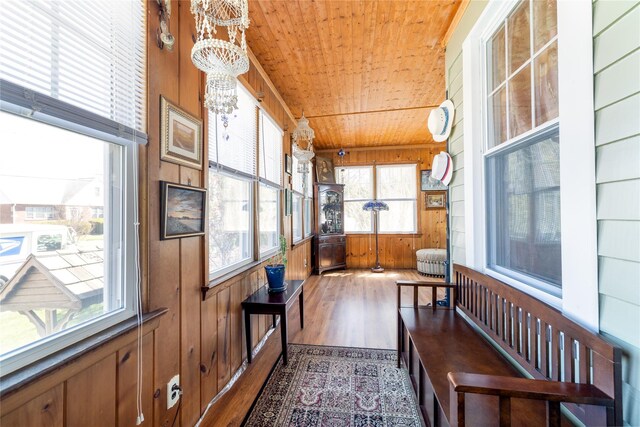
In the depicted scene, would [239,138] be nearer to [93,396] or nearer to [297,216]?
[93,396]

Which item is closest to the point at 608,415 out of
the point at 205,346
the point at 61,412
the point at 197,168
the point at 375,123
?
the point at 61,412

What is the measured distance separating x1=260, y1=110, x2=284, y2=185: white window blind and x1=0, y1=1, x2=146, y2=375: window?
160cm

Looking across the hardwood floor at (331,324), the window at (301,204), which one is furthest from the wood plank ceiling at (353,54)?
the hardwood floor at (331,324)

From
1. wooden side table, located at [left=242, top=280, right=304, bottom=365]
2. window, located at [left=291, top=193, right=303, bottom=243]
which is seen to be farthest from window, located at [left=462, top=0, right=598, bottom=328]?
window, located at [left=291, top=193, right=303, bottom=243]

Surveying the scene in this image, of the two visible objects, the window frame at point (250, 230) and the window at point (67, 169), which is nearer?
the window at point (67, 169)

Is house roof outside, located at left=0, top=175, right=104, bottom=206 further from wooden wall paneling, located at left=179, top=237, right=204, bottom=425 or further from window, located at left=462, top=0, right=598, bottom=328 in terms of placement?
window, located at left=462, top=0, right=598, bottom=328

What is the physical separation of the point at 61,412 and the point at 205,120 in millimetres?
1526

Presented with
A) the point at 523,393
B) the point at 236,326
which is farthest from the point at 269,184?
the point at 523,393

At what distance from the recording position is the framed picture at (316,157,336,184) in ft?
19.6

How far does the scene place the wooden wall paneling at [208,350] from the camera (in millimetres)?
1654

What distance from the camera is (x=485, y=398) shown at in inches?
44.2

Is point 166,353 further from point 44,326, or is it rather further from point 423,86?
point 423,86

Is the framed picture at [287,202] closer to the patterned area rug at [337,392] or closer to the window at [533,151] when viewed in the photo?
the patterned area rug at [337,392]

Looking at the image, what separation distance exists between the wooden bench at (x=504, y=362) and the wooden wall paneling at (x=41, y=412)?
1318 mm
